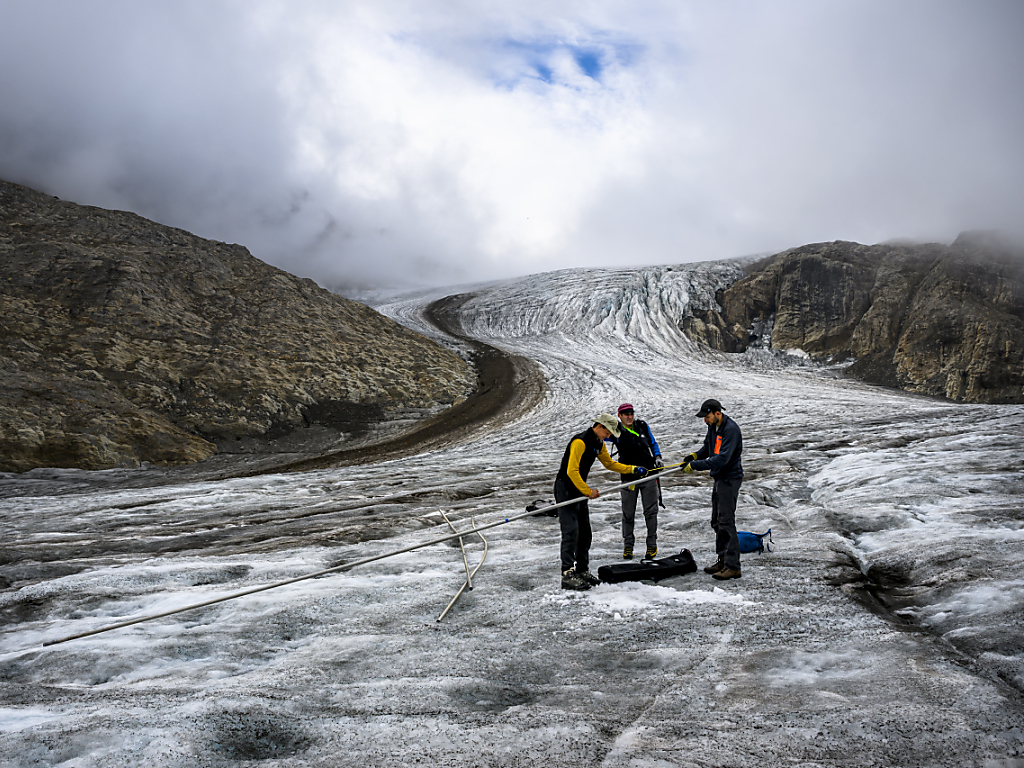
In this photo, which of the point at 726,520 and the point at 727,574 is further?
the point at 727,574

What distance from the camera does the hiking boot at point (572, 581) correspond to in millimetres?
6324

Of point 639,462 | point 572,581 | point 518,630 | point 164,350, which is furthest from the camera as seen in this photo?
point 164,350

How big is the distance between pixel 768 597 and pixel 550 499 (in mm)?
5623

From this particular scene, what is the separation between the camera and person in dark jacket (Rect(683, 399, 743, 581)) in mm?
6277

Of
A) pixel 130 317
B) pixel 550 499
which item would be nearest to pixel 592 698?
pixel 550 499

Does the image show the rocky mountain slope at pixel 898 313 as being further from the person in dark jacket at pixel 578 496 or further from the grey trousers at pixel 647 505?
the person in dark jacket at pixel 578 496

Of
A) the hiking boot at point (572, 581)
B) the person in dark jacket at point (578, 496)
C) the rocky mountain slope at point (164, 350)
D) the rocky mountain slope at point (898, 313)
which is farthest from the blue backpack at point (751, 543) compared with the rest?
the rocky mountain slope at point (898, 313)

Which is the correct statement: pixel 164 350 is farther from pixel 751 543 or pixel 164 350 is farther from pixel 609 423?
pixel 751 543

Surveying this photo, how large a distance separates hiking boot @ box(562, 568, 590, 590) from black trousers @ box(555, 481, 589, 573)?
6 centimetres

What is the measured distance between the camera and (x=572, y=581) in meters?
6.37

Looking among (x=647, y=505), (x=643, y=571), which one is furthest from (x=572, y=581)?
(x=647, y=505)

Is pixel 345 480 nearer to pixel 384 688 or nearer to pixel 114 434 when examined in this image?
pixel 114 434

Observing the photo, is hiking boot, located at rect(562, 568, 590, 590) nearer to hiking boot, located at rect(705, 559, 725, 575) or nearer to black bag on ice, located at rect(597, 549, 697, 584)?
black bag on ice, located at rect(597, 549, 697, 584)

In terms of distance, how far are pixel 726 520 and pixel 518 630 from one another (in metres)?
2.62
